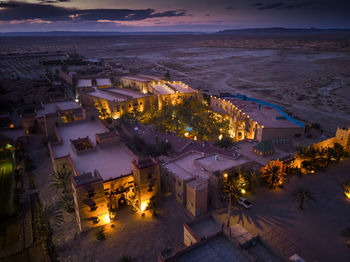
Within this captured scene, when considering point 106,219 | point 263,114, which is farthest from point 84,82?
point 106,219

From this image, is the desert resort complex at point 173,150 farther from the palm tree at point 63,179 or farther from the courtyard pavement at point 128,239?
the courtyard pavement at point 128,239

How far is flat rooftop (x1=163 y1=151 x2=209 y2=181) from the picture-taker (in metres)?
24.6

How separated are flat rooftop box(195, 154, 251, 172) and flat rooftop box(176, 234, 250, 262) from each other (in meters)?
9.79

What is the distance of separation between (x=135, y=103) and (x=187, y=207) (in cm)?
3075

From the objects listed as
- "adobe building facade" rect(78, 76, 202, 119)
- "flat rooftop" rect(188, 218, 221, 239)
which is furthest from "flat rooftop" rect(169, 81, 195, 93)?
"flat rooftop" rect(188, 218, 221, 239)

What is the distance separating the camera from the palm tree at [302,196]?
75.6ft

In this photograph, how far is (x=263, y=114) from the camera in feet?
129

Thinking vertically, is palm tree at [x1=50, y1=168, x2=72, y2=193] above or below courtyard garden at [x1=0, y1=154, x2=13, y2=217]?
above

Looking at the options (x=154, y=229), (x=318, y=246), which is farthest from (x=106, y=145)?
(x=318, y=246)

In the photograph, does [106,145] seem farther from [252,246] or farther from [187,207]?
[252,246]

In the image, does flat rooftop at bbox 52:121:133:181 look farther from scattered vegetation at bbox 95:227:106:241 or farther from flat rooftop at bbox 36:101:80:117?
flat rooftop at bbox 36:101:80:117

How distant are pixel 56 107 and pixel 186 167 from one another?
89.4 feet

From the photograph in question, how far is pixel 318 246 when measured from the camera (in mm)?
19609

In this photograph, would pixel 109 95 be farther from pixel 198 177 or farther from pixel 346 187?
pixel 346 187
